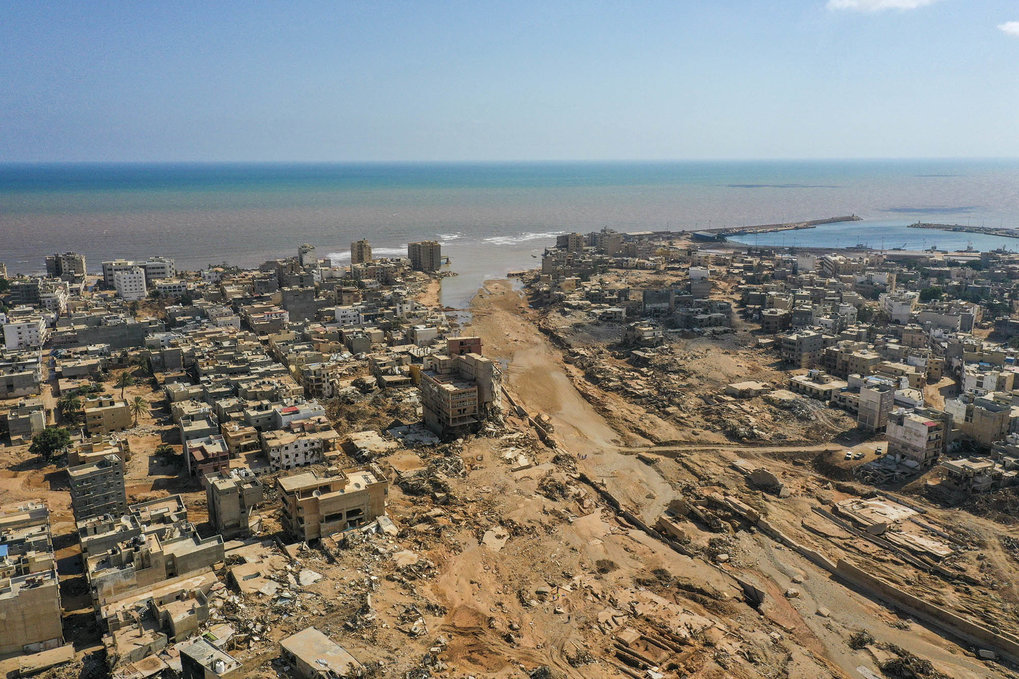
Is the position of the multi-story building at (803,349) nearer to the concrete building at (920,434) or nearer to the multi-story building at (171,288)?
the concrete building at (920,434)

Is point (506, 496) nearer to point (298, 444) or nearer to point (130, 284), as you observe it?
point (298, 444)

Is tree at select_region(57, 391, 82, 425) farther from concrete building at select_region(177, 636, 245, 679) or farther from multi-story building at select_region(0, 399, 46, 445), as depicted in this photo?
concrete building at select_region(177, 636, 245, 679)

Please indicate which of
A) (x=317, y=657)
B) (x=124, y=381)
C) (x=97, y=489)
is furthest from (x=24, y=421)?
(x=317, y=657)

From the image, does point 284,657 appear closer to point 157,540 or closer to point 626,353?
point 157,540

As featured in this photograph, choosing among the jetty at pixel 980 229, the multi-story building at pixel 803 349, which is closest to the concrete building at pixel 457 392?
the multi-story building at pixel 803 349

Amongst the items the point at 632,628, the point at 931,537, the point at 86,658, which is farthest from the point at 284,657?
the point at 931,537

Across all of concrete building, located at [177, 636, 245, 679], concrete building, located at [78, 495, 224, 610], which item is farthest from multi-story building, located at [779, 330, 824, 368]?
concrete building, located at [177, 636, 245, 679]
